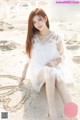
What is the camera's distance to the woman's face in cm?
197

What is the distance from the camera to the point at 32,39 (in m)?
2.12

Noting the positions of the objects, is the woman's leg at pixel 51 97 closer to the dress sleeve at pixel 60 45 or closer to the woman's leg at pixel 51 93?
Result: the woman's leg at pixel 51 93

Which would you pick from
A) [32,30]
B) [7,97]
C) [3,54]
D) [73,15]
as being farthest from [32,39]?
[73,15]

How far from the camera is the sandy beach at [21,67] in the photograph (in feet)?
6.56

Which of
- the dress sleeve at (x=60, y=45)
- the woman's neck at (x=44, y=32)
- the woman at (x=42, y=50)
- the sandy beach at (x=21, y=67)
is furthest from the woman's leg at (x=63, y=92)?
the woman's neck at (x=44, y=32)

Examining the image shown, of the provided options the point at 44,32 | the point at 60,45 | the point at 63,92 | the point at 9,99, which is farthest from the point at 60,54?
the point at 9,99

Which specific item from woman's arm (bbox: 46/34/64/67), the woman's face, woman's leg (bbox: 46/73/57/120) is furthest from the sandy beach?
the woman's face

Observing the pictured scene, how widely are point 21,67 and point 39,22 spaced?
2.28 ft

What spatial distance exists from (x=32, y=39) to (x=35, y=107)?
1.61 ft

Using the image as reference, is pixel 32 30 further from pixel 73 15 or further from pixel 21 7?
pixel 21 7

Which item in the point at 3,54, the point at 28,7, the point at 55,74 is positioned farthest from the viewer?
the point at 28,7

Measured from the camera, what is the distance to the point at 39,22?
6.50 ft

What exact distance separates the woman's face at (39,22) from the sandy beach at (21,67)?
358mm

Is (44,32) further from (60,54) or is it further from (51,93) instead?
(51,93)
